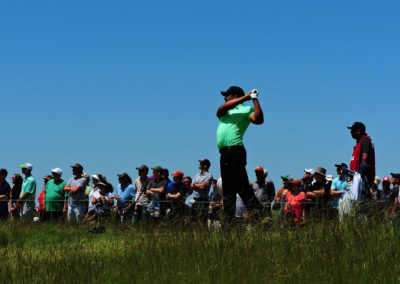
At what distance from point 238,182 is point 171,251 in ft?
4.92

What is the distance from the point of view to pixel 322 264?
21.6 feet

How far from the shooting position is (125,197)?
604 inches

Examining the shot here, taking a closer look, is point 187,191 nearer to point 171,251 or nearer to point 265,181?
point 265,181

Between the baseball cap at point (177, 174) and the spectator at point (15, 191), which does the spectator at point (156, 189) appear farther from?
the spectator at point (15, 191)

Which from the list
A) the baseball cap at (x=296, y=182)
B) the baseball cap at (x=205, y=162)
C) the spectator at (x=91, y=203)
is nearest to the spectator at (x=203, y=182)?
the baseball cap at (x=205, y=162)

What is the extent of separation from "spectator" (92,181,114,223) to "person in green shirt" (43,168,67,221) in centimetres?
105

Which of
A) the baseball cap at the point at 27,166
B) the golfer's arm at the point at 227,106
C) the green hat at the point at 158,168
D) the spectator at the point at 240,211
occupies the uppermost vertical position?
the golfer's arm at the point at 227,106

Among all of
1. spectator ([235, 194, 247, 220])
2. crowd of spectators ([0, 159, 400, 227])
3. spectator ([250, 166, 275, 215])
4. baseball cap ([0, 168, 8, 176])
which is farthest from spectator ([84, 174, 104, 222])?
spectator ([235, 194, 247, 220])

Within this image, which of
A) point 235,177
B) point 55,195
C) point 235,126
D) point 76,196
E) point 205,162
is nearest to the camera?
point 235,177

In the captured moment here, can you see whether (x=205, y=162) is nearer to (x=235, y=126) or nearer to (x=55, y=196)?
(x=55, y=196)

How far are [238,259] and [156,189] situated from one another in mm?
7833

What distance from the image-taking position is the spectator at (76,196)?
15767 mm

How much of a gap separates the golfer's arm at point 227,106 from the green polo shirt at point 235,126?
71mm

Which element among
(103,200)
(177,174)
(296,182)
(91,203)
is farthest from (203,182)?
(91,203)
